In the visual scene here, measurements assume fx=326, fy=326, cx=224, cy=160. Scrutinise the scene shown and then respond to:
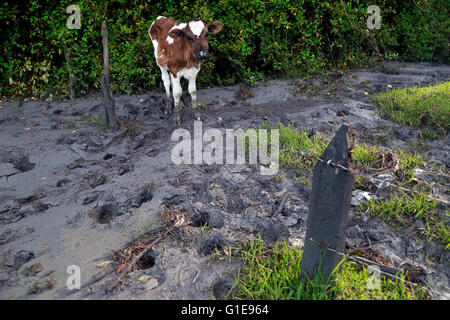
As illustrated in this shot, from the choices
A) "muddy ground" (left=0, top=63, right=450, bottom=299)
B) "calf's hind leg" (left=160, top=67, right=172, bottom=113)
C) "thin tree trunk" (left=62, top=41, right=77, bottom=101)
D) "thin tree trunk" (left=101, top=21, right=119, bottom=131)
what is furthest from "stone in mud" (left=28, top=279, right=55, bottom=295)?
"thin tree trunk" (left=62, top=41, right=77, bottom=101)

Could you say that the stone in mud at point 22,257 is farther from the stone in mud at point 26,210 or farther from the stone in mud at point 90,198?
the stone in mud at point 90,198

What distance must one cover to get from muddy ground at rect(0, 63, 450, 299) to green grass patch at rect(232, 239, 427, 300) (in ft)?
0.48

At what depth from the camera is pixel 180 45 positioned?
4219mm

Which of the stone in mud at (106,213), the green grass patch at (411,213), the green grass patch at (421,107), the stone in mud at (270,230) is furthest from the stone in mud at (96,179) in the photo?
the green grass patch at (421,107)

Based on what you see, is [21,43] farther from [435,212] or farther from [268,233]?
[435,212]

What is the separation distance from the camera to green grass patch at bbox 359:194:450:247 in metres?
2.52

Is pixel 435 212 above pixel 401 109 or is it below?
below

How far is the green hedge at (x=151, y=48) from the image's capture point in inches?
227

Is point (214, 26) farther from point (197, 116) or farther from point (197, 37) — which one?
point (197, 116)

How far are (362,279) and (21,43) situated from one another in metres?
6.86

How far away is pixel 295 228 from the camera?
266 cm

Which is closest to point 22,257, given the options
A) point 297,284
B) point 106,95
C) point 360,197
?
point 297,284

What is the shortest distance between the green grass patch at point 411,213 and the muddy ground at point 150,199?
0.08 m
